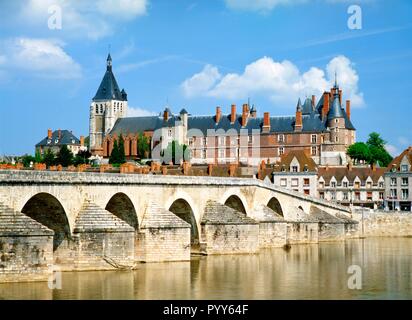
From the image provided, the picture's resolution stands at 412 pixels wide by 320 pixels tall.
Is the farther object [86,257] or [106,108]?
[106,108]

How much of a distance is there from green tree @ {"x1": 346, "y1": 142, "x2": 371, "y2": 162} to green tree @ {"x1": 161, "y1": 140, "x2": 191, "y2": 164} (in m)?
20.1

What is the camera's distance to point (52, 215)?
33281mm

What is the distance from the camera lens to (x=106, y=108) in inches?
5167

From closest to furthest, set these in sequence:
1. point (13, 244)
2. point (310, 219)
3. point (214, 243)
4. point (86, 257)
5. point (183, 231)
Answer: point (13, 244)
point (86, 257)
point (183, 231)
point (214, 243)
point (310, 219)

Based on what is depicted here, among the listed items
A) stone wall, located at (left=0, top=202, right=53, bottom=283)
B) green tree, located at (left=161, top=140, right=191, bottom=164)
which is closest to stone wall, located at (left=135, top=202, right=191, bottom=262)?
stone wall, located at (left=0, top=202, right=53, bottom=283)

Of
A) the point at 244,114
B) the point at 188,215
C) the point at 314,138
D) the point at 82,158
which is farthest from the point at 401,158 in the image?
the point at 82,158

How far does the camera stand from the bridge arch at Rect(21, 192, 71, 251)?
108 ft

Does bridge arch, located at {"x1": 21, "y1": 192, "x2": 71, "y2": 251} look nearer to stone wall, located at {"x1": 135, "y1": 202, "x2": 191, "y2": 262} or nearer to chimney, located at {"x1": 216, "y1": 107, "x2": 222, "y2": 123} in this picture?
stone wall, located at {"x1": 135, "y1": 202, "x2": 191, "y2": 262}

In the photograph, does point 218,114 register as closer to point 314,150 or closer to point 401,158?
point 314,150
